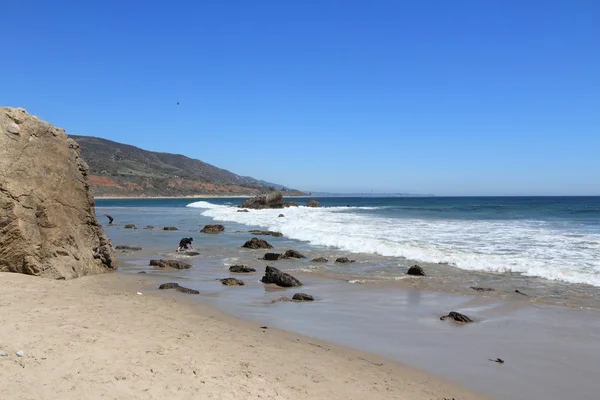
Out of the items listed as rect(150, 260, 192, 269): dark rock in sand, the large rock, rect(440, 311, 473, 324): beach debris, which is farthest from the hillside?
rect(440, 311, 473, 324): beach debris

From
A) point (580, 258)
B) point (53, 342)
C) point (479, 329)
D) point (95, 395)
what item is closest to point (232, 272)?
point (479, 329)

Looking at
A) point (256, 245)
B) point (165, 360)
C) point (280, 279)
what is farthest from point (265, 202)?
point (165, 360)

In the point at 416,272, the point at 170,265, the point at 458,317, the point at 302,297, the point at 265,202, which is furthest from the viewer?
the point at 265,202

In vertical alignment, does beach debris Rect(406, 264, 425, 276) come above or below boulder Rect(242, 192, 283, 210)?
below

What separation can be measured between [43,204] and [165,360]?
7433mm

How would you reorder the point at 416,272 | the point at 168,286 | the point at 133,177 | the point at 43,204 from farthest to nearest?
the point at 133,177 → the point at 416,272 → the point at 168,286 → the point at 43,204

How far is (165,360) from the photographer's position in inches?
213

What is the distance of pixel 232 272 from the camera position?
14.6m

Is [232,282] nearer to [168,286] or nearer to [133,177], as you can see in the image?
[168,286]

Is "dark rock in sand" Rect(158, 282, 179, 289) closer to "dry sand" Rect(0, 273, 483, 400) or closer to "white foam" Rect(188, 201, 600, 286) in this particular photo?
"dry sand" Rect(0, 273, 483, 400)

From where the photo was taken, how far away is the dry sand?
179 inches

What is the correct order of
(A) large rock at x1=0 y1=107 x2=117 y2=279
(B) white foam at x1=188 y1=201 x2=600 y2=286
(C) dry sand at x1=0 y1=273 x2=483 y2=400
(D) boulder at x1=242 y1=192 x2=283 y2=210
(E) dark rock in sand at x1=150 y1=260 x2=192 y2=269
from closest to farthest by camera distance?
(C) dry sand at x1=0 y1=273 x2=483 y2=400, (A) large rock at x1=0 y1=107 x2=117 y2=279, (B) white foam at x1=188 y1=201 x2=600 y2=286, (E) dark rock in sand at x1=150 y1=260 x2=192 y2=269, (D) boulder at x1=242 y1=192 x2=283 y2=210

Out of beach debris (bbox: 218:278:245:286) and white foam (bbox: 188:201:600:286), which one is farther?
white foam (bbox: 188:201:600:286)

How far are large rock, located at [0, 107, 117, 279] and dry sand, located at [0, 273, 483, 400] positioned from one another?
2.30 meters
